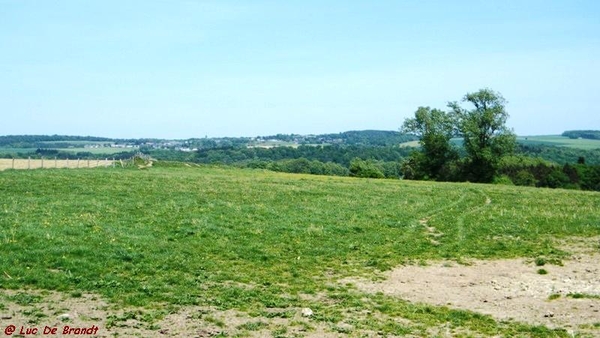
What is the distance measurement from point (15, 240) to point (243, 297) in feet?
28.0

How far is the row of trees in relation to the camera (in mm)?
89812

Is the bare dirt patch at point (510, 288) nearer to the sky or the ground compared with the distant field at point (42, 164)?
nearer to the ground

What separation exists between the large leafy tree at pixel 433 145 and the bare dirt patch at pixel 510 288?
8009cm

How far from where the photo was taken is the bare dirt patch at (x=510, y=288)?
40.6 ft

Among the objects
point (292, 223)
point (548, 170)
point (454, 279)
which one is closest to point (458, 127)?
point (548, 170)

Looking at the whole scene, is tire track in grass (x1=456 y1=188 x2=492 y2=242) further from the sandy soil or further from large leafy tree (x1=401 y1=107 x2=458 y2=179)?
large leafy tree (x1=401 y1=107 x2=458 y2=179)

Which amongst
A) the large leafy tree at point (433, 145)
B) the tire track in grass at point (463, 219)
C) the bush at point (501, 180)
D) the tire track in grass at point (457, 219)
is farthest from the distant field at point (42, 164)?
the bush at point (501, 180)

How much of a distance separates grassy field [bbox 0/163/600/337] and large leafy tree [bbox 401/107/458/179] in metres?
60.8

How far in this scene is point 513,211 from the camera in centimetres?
3288

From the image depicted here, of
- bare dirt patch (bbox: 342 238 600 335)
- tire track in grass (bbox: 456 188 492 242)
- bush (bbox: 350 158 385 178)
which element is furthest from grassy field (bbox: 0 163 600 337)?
bush (bbox: 350 158 385 178)

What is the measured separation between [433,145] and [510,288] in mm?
85489

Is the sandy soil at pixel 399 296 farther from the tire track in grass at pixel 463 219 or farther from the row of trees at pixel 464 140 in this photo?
the row of trees at pixel 464 140

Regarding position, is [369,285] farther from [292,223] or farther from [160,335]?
[292,223]

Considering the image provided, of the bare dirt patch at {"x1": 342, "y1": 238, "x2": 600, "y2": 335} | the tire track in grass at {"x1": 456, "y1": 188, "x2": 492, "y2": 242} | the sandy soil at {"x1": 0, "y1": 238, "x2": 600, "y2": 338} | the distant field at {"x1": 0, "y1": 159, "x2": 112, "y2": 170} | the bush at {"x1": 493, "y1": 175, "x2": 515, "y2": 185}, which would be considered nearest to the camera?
the sandy soil at {"x1": 0, "y1": 238, "x2": 600, "y2": 338}
